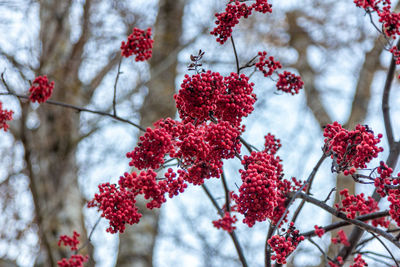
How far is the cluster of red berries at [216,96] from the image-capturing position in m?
1.72

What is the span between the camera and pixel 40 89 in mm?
2531

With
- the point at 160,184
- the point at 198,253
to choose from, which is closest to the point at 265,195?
the point at 160,184

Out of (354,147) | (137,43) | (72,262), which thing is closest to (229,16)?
(137,43)

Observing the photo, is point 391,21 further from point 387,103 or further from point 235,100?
point 235,100

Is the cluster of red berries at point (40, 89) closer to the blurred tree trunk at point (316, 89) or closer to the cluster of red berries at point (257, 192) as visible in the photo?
the cluster of red berries at point (257, 192)

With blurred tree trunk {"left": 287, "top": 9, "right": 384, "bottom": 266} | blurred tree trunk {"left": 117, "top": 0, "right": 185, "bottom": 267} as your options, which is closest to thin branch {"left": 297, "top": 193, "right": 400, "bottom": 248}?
blurred tree trunk {"left": 117, "top": 0, "right": 185, "bottom": 267}

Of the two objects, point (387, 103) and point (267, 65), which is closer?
point (267, 65)

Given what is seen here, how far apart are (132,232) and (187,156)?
12.0 ft

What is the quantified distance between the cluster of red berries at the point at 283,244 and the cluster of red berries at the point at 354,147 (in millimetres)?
354

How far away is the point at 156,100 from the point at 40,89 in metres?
3.71

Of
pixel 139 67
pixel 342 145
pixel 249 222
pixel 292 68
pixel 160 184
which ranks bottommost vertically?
pixel 249 222

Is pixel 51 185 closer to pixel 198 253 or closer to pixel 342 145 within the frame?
pixel 198 253

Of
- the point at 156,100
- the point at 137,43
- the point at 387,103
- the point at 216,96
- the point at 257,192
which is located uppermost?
the point at 156,100

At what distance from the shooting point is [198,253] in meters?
7.80
